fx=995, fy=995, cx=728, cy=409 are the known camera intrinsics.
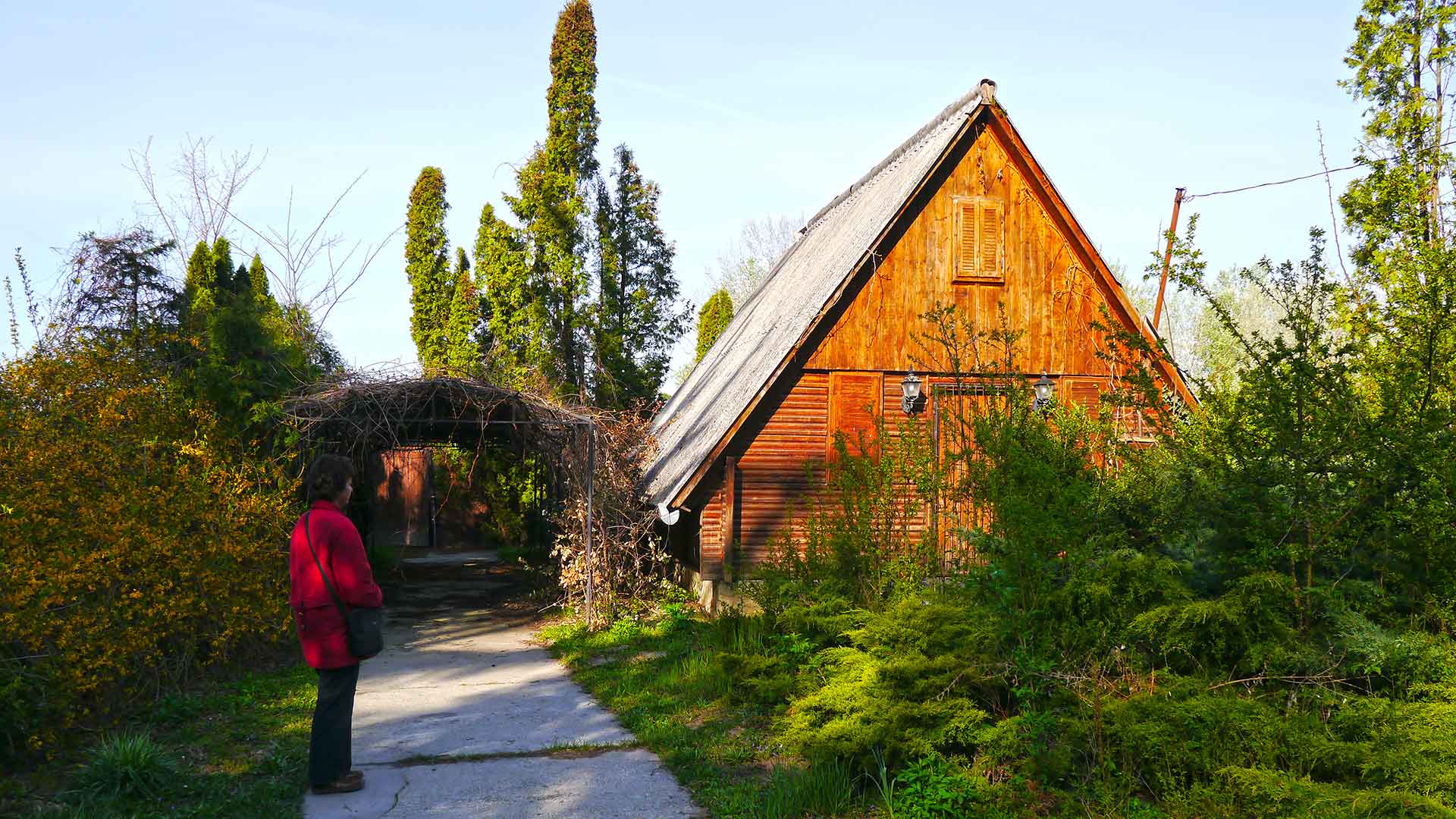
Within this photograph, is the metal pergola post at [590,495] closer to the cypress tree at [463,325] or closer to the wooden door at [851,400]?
the wooden door at [851,400]

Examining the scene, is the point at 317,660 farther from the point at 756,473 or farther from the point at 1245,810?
the point at 756,473

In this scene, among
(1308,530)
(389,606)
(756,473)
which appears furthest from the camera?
(389,606)

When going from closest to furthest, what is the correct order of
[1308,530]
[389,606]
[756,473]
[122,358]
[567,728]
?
[1308,530]
[567,728]
[122,358]
[756,473]
[389,606]

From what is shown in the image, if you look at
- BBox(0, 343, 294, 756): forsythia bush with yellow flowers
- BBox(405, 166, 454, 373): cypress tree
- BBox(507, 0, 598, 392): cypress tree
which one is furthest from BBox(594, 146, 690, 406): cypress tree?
BBox(0, 343, 294, 756): forsythia bush with yellow flowers

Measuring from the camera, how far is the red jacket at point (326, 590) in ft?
19.6

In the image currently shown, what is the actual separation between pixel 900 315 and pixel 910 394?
1140mm

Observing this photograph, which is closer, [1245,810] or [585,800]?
[1245,810]

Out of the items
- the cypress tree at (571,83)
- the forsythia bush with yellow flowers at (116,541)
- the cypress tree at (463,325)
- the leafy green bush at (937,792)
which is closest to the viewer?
the leafy green bush at (937,792)

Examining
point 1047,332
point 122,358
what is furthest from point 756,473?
point 122,358

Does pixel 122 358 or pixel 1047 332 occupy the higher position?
pixel 1047 332

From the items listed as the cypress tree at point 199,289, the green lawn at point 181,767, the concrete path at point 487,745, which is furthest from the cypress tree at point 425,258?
the green lawn at point 181,767

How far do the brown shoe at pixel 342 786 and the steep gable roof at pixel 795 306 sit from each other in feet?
19.6

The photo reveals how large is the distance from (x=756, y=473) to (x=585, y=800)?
7.33 meters

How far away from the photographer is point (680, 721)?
7.88 m
